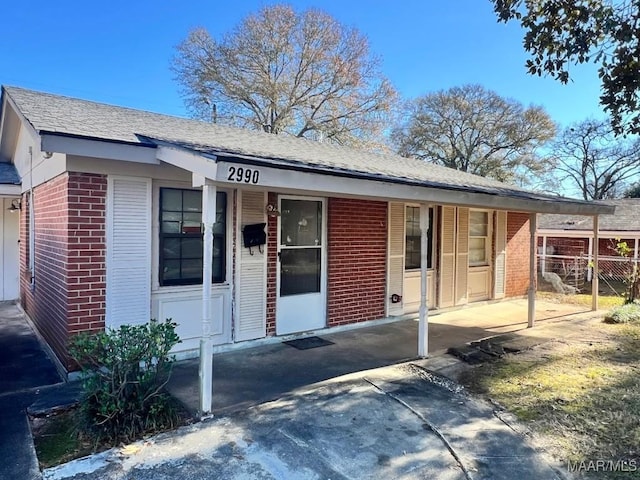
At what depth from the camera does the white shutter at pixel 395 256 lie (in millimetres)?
8094

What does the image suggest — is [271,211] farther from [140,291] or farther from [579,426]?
[579,426]

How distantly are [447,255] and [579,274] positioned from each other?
974 centimetres

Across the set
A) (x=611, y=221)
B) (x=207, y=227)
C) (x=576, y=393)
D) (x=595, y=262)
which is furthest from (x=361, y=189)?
(x=611, y=221)

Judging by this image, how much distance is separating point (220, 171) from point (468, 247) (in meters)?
7.60

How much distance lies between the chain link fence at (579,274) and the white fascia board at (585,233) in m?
1.14

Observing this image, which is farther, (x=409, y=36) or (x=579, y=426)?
(x=409, y=36)

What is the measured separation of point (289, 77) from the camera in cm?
2191

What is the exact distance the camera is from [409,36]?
16.4 m

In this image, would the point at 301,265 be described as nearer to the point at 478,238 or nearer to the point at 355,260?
the point at 355,260

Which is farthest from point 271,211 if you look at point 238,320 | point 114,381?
point 114,381

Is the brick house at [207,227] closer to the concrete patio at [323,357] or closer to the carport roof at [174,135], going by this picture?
the carport roof at [174,135]

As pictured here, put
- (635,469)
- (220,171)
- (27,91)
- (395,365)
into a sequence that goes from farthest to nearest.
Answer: (27,91)
(395,365)
(220,171)
(635,469)

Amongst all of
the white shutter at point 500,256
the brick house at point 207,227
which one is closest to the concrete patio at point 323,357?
the brick house at point 207,227

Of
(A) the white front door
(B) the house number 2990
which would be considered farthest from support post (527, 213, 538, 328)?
(B) the house number 2990
